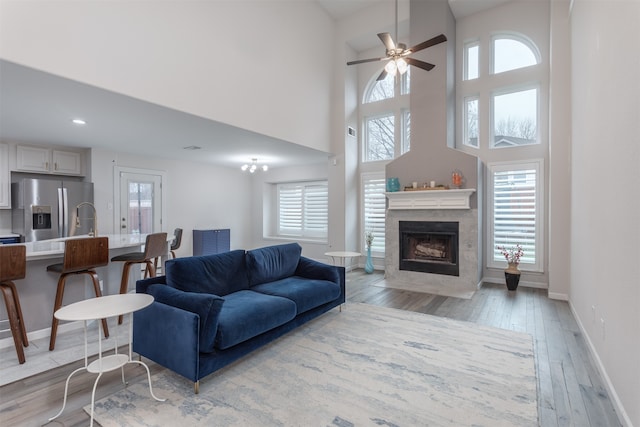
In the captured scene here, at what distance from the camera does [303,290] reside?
10.8ft

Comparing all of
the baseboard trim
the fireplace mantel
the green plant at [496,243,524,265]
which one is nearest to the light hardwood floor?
the baseboard trim

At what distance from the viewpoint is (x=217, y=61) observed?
4117mm

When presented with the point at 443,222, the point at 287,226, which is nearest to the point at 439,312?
the point at 443,222

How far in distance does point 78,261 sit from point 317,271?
101 inches

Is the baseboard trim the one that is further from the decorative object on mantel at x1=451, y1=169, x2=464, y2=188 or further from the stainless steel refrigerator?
the stainless steel refrigerator

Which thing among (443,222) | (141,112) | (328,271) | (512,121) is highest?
(512,121)

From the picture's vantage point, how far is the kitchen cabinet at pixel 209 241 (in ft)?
24.2

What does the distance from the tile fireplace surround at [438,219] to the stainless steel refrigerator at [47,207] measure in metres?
5.03

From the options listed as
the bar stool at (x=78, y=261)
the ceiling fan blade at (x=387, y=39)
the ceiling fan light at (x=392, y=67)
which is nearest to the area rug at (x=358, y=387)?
the bar stool at (x=78, y=261)

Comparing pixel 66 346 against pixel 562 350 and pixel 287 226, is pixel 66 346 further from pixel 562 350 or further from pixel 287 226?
pixel 287 226

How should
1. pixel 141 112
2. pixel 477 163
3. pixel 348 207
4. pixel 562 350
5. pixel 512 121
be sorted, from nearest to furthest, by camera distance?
pixel 562 350 → pixel 141 112 → pixel 477 163 → pixel 512 121 → pixel 348 207

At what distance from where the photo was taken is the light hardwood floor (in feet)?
6.55

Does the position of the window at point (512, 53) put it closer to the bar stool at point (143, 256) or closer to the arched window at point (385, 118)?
the arched window at point (385, 118)

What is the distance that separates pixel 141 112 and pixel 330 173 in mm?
3817
